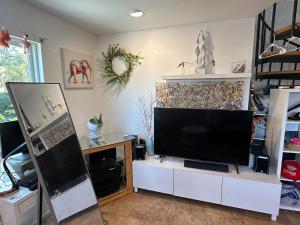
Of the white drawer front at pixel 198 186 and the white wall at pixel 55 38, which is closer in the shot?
the white wall at pixel 55 38

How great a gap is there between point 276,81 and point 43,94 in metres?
2.92

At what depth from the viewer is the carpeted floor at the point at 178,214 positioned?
6.84ft

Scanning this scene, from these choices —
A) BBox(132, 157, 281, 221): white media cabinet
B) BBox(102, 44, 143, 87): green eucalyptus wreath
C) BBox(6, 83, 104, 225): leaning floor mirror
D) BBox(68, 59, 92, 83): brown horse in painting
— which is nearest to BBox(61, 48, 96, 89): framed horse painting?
BBox(68, 59, 92, 83): brown horse in painting

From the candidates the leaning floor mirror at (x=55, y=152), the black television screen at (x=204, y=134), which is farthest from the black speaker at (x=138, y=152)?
the leaning floor mirror at (x=55, y=152)

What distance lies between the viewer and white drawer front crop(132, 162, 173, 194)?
246cm

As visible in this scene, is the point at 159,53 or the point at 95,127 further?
the point at 159,53

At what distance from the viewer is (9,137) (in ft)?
5.47

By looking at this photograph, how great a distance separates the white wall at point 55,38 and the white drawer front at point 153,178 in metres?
1.11

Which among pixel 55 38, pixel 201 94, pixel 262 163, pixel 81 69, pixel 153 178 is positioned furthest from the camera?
pixel 81 69

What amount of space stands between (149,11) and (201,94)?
4.17 feet

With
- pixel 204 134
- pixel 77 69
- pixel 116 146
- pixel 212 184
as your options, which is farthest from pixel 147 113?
pixel 212 184

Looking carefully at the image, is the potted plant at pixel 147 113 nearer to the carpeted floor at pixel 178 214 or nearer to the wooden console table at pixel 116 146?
the wooden console table at pixel 116 146

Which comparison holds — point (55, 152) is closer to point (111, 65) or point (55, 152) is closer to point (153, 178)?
point (153, 178)

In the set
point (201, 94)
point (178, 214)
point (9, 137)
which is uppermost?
point (201, 94)
